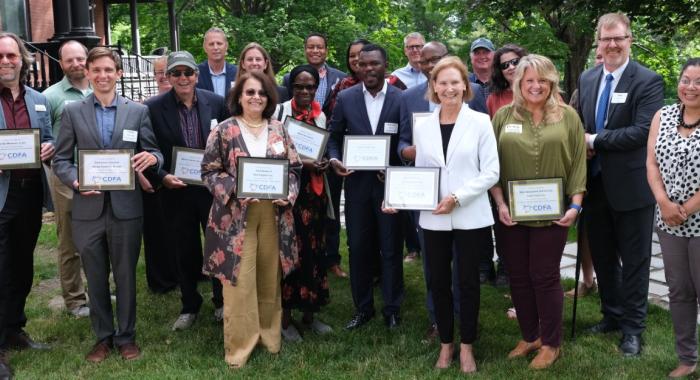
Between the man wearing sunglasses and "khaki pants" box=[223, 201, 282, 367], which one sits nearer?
"khaki pants" box=[223, 201, 282, 367]

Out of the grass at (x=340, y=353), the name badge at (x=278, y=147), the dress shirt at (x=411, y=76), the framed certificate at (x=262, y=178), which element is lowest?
the grass at (x=340, y=353)

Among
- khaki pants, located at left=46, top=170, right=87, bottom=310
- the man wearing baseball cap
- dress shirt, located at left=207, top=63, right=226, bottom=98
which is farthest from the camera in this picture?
dress shirt, located at left=207, top=63, right=226, bottom=98

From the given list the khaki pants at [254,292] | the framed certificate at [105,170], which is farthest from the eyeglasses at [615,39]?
the framed certificate at [105,170]

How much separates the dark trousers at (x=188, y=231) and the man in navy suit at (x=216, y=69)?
141 cm

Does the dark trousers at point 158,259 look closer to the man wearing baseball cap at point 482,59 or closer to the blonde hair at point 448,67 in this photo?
the blonde hair at point 448,67

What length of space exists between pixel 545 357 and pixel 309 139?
2.38 metres

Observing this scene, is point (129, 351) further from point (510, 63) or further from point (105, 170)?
point (510, 63)

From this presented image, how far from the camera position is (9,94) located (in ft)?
16.1

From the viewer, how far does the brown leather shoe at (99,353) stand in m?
4.96

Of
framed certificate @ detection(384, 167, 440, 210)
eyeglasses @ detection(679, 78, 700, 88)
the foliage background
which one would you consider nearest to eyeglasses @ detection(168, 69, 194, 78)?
framed certificate @ detection(384, 167, 440, 210)

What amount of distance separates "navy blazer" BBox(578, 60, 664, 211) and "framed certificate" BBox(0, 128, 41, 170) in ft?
13.2

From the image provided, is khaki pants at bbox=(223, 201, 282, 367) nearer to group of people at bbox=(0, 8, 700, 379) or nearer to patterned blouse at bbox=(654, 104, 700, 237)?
group of people at bbox=(0, 8, 700, 379)

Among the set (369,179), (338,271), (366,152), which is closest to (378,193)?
(369,179)

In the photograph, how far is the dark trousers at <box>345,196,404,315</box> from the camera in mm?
5391
